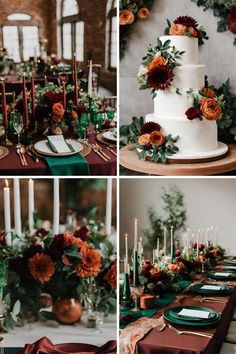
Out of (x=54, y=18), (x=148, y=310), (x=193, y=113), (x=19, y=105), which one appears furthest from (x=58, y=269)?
(x=54, y=18)

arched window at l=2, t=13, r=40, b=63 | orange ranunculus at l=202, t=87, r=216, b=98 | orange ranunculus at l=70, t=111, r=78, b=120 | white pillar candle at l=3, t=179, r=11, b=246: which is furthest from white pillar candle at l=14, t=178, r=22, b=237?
orange ranunculus at l=202, t=87, r=216, b=98

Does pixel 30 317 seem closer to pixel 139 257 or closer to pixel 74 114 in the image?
pixel 139 257

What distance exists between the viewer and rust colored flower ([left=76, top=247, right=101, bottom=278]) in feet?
5.18

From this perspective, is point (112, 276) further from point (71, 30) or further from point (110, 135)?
point (71, 30)

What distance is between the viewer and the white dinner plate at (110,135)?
147 centimetres

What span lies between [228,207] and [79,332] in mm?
592

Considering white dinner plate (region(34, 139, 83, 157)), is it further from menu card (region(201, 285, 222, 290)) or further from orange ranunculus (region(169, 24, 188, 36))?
menu card (region(201, 285, 222, 290))

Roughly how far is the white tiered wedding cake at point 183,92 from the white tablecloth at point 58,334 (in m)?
0.58

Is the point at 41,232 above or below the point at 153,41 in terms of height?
below

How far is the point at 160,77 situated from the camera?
54.8 inches

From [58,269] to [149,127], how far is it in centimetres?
52

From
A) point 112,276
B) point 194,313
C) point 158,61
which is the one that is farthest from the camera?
point 112,276

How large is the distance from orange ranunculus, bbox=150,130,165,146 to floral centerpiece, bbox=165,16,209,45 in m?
0.26

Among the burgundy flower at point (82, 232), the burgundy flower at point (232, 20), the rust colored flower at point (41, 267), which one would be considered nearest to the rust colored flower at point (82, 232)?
the burgundy flower at point (82, 232)
